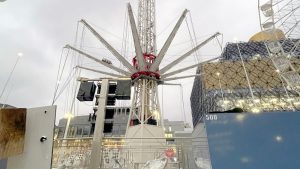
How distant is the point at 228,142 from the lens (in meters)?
5.91

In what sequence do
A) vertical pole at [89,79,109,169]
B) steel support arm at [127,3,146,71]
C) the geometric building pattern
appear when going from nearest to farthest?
vertical pole at [89,79,109,169] < steel support arm at [127,3,146,71] < the geometric building pattern

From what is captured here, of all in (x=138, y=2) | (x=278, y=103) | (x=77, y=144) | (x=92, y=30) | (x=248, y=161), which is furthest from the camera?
(x=278, y=103)

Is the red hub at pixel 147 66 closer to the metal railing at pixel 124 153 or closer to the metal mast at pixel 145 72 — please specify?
the metal mast at pixel 145 72

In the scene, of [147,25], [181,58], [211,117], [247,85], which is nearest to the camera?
[211,117]

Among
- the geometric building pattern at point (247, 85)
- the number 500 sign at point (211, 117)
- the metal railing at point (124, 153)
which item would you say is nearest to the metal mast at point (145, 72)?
the metal railing at point (124, 153)

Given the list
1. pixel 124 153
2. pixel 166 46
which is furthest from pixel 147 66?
pixel 124 153

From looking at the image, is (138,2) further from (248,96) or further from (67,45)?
(248,96)

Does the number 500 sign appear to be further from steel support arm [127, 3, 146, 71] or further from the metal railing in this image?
steel support arm [127, 3, 146, 71]

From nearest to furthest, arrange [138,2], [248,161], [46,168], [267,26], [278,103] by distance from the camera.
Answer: [46,168], [248,161], [267,26], [138,2], [278,103]

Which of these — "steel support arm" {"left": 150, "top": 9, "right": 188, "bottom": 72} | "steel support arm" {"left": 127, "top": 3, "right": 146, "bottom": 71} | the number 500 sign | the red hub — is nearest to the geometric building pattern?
"steel support arm" {"left": 150, "top": 9, "right": 188, "bottom": 72}

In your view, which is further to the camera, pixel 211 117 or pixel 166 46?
pixel 166 46

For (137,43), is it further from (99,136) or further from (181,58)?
(99,136)

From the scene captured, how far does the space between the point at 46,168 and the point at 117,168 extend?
2.25 meters

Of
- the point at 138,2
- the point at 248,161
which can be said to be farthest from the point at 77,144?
the point at 138,2
